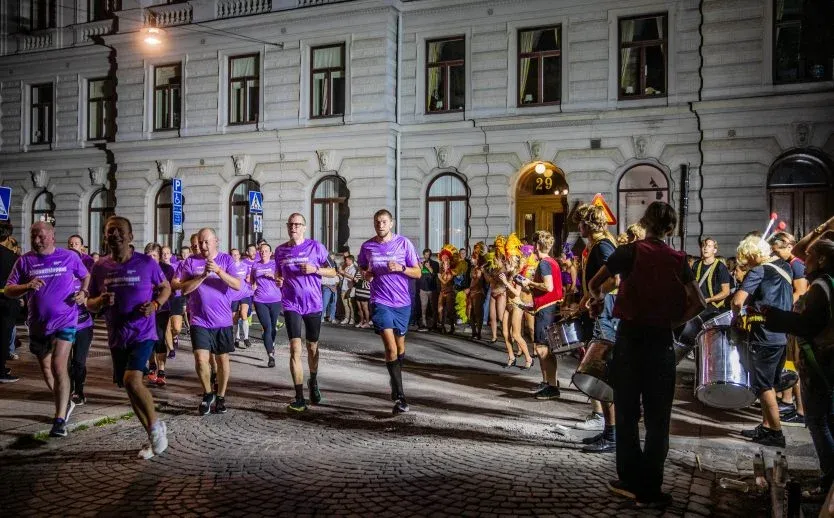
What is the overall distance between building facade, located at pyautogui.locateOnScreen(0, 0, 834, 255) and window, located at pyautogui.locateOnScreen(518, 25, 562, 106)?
57 millimetres

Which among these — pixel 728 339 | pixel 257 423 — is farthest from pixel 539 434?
pixel 257 423

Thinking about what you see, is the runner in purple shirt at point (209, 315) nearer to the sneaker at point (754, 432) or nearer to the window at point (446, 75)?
the sneaker at point (754, 432)

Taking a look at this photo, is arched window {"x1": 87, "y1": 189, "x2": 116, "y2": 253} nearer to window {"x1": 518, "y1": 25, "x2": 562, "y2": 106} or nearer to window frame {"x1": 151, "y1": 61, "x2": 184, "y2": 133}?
window frame {"x1": 151, "y1": 61, "x2": 184, "y2": 133}

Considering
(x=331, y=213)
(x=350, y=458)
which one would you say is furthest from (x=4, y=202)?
(x=331, y=213)

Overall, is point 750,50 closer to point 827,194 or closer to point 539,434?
point 827,194

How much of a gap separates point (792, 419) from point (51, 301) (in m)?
8.02

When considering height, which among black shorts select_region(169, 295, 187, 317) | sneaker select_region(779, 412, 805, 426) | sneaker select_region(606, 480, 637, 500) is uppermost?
black shorts select_region(169, 295, 187, 317)

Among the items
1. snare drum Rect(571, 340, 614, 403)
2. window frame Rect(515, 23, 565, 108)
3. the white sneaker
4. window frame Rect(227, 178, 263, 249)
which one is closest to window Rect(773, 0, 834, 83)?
window frame Rect(515, 23, 565, 108)

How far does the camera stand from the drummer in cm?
662

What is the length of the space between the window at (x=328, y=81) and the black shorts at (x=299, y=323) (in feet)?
50.1

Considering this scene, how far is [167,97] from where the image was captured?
2531cm

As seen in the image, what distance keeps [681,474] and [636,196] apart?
583 inches

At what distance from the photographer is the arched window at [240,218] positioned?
24109mm

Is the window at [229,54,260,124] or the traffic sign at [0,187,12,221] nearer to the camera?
the traffic sign at [0,187,12,221]
